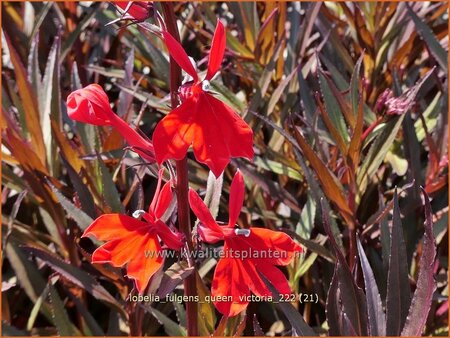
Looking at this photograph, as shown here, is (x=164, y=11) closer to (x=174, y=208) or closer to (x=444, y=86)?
(x=174, y=208)

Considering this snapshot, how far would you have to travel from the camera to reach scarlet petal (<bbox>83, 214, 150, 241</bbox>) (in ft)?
1.88

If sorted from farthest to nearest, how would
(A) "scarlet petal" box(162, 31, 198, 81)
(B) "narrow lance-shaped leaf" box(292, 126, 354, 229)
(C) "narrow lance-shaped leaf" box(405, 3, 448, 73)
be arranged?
1. (C) "narrow lance-shaped leaf" box(405, 3, 448, 73)
2. (B) "narrow lance-shaped leaf" box(292, 126, 354, 229)
3. (A) "scarlet petal" box(162, 31, 198, 81)

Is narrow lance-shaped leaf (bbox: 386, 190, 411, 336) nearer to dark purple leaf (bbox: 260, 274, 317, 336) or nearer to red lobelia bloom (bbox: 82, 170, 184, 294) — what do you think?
dark purple leaf (bbox: 260, 274, 317, 336)

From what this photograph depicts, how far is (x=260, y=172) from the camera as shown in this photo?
104cm

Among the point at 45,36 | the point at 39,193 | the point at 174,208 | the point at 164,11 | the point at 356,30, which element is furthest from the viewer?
the point at 45,36

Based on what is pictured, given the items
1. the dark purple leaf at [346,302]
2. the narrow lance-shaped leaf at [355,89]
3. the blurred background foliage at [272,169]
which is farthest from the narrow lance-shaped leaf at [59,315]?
the narrow lance-shaped leaf at [355,89]

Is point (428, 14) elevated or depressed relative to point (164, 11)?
depressed

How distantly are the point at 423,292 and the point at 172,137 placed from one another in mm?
298

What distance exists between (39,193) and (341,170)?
1.47 feet

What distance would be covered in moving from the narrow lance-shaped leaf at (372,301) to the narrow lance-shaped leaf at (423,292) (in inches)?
1.1

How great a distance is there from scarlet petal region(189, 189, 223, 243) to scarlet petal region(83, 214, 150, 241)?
0.15 feet

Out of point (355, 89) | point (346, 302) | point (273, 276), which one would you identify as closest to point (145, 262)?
point (273, 276)

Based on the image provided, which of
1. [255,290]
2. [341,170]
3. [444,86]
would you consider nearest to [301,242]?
[341,170]

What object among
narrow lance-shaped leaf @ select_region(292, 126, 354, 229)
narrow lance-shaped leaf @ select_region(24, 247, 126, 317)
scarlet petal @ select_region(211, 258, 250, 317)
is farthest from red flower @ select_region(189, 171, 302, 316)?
narrow lance-shaped leaf @ select_region(24, 247, 126, 317)
